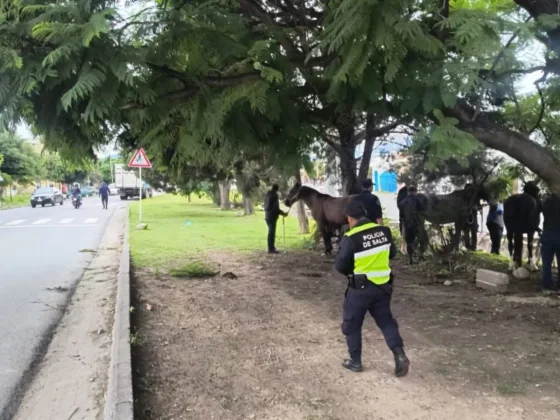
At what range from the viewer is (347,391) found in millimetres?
4566

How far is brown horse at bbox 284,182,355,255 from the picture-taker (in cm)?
1240

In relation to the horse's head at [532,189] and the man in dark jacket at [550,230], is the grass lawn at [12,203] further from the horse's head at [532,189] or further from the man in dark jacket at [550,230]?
the man in dark jacket at [550,230]

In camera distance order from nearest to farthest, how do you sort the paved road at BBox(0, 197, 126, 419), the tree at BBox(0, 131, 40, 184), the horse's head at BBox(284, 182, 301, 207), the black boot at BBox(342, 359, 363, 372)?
1. the black boot at BBox(342, 359, 363, 372)
2. the paved road at BBox(0, 197, 126, 419)
3. the horse's head at BBox(284, 182, 301, 207)
4. the tree at BBox(0, 131, 40, 184)

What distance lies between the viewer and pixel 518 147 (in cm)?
652

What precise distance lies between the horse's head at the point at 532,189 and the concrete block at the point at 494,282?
2209mm

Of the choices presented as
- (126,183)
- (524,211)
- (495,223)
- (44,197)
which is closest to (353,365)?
(524,211)

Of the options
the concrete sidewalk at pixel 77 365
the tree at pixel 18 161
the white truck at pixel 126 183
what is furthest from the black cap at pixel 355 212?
the tree at pixel 18 161

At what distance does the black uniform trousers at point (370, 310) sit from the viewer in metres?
4.78

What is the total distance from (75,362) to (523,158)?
5744 mm

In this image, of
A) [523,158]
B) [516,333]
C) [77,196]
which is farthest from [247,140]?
[77,196]

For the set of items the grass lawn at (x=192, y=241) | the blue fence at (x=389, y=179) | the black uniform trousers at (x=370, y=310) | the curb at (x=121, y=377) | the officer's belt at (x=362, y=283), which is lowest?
the curb at (x=121, y=377)

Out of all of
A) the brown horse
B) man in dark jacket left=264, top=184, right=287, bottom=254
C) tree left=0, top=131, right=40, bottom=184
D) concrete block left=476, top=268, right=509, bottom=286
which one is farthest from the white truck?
concrete block left=476, top=268, right=509, bottom=286

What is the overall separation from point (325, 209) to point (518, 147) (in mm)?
6613

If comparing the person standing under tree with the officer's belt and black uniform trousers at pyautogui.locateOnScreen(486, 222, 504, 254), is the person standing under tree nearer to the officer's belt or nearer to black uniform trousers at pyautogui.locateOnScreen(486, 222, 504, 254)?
black uniform trousers at pyautogui.locateOnScreen(486, 222, 504, 254)
